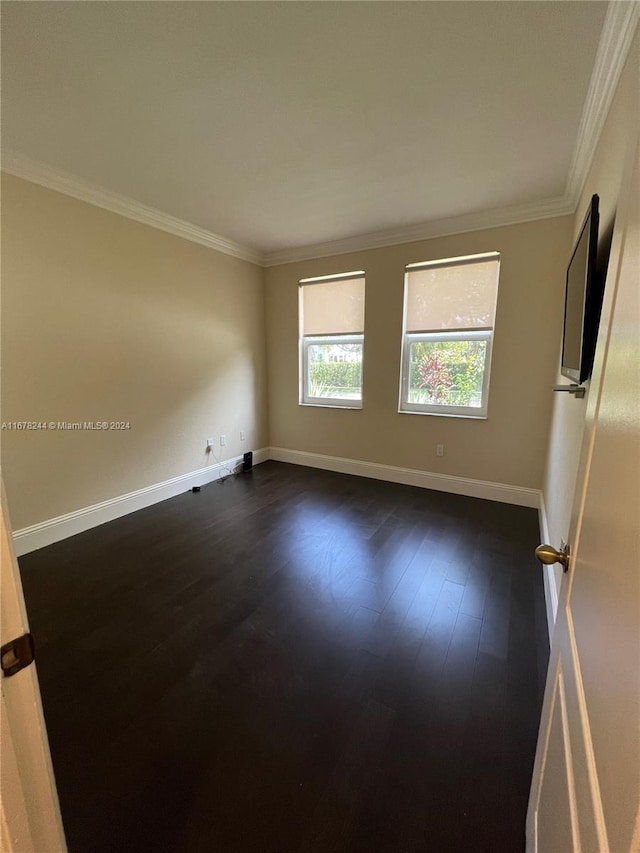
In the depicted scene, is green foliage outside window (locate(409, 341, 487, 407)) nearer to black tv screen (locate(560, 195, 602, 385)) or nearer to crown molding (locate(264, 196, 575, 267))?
crown molding (locate(264, 196, 575, 267))

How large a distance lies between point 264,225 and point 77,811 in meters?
3.84

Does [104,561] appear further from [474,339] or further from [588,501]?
[474,339]

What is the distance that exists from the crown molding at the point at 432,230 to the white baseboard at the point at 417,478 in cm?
233

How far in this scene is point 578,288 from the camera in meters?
1.63

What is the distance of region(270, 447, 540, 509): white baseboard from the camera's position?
3278mm

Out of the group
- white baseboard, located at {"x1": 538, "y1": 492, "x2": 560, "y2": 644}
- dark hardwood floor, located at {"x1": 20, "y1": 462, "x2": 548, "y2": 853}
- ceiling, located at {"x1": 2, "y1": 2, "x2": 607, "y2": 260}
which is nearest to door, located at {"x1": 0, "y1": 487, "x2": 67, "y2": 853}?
dark hardwood floor, located at {"x1": 20, "y1": 462, "x2": 548, "y2": 853}

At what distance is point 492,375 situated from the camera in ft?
10.7

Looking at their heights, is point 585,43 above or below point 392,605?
above

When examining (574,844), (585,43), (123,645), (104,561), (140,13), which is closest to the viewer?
(574,844)

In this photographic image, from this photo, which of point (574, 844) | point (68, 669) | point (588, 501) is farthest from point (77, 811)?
point (588, 501)

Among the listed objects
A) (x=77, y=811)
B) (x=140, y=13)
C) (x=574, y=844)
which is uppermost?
(x=140, y=13)

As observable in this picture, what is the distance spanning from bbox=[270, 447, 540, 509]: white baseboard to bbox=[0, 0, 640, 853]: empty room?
0.10ft

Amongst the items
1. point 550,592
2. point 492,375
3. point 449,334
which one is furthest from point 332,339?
point 550,592

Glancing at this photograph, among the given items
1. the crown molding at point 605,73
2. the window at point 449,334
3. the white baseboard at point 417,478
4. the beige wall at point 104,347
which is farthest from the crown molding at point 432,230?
the white baseboard at point 417,478
